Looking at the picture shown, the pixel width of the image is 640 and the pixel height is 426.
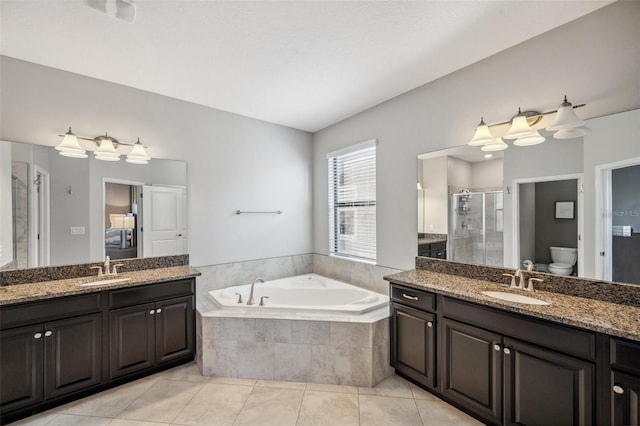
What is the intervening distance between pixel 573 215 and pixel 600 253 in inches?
10.9

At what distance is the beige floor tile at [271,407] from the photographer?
6.13 feet

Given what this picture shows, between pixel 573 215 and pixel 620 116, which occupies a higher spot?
pixel 620 116

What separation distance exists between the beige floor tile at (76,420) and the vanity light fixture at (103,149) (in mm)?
2090

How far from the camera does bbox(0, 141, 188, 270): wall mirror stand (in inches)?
88.2

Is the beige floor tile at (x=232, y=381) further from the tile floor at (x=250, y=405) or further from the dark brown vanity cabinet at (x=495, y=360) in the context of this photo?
the dark brown vanity cabinet at (x=495, y=360)

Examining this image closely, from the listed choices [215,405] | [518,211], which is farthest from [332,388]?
[518,211]

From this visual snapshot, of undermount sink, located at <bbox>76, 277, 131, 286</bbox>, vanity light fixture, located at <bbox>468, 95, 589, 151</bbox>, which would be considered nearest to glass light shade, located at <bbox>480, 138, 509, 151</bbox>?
vanity light fixture, located at <bbox>468, 95, 589, 151</bbox>

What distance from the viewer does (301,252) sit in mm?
4059

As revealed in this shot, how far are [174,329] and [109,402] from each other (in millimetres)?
629

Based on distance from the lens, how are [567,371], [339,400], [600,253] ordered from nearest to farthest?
[567,371] → [600,253] → [339,400]

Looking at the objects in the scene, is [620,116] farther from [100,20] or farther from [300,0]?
[100,20]

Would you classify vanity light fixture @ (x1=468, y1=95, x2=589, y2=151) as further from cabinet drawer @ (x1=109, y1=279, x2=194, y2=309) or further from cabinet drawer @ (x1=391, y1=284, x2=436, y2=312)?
cabinet drawer @ (x1=109, y1=279, x2=194, y2=309)

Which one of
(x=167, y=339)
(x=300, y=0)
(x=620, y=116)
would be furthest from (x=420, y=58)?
(x=167, y=339)

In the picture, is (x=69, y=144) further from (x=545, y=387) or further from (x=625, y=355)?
(x=625, y=355)
